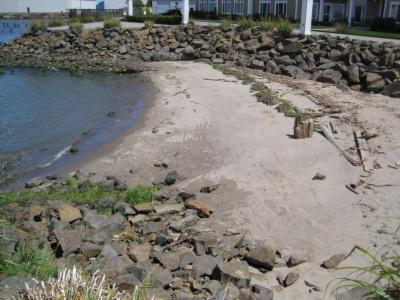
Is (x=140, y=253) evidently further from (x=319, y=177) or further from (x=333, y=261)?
(x=319, y=177)

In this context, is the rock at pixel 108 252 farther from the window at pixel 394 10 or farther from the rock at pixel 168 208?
the window at pixel 394 10

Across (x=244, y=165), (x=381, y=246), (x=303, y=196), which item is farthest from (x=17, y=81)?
(x=381, y=246)

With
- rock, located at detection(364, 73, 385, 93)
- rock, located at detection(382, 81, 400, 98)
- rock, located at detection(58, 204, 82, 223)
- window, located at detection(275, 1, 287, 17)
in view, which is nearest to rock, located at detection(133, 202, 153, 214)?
rock, located at detection(58, 204, 82, 223)

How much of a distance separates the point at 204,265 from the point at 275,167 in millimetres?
4916

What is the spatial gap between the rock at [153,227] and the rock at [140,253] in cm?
66

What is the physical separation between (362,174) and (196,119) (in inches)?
284

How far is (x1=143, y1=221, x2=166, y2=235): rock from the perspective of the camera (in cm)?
789

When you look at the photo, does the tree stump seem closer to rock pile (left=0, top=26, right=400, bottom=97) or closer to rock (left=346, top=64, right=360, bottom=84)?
rock pile (left=0, top=26, right=400, bottom=97)

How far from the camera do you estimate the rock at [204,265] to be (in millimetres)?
6473

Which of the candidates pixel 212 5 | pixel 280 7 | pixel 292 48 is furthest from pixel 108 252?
pixel 212 5

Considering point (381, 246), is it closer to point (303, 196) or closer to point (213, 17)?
point (303, 196)

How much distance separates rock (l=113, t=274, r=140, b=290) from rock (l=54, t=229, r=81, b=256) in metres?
1.26

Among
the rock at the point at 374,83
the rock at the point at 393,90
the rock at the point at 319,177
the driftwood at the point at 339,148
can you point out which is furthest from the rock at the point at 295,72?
the rock at the point at 319,177

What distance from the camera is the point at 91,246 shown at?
22.3ft
